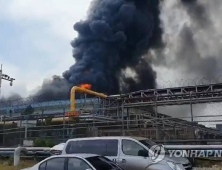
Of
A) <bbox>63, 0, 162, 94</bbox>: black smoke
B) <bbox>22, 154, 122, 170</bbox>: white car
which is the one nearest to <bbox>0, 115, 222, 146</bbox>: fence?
<bbox>22, 154, 122, 170</bbox>: white car

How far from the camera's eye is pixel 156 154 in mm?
10172

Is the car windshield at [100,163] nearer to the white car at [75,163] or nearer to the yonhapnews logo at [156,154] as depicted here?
the white car at [75,163]

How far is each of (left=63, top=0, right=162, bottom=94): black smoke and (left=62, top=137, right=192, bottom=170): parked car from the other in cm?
3601

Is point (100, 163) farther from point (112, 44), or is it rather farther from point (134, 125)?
point (112, 44)

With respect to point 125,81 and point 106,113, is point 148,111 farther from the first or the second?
point 125,81

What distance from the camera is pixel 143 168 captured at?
9844 millimetres

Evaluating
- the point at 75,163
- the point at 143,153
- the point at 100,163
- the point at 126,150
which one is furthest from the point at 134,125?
the point at 75,163

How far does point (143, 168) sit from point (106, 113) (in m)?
12.5

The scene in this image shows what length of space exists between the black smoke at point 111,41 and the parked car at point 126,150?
36.0 metres

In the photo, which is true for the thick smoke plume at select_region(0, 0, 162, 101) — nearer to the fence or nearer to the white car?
the fence

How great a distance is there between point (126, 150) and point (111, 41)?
3924 centimetres

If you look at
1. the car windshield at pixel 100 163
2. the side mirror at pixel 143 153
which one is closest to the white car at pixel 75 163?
the car windshield at pixel 100 163

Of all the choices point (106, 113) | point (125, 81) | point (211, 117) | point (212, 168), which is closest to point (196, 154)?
point (212, 168)

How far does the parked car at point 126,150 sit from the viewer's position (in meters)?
9.81
